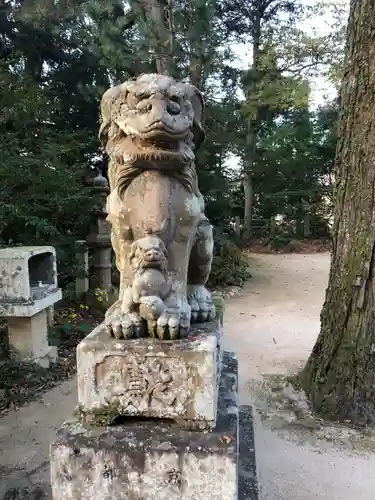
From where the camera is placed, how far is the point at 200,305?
1.62 metres

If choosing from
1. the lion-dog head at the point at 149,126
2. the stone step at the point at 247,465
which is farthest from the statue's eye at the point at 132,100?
the stone step at the point at 247,465

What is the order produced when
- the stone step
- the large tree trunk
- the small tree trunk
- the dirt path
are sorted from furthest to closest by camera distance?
the small tree trunk → the large tree trunk → the dirt path → the stone step

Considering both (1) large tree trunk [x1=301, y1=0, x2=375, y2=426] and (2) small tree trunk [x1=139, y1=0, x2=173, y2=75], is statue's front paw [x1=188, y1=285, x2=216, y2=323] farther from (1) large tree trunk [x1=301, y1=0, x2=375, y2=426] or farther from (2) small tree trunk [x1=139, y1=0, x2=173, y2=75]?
(2) small tree trunk [x1=139, y1=0, x2=173, y2=75]

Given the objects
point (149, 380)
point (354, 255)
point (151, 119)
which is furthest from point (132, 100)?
point (354, 255)

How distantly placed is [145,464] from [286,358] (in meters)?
3.16

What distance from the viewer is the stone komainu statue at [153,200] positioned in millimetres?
1364

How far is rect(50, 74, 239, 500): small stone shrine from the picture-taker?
126cm

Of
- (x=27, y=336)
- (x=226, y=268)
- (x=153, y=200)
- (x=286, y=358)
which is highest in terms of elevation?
(x=153, y=200)

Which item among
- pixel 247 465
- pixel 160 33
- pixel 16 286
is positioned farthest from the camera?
pixel 160 33

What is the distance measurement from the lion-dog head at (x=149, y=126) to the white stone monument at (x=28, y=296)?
2239 mm

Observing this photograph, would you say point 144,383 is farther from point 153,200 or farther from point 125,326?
point 153,200

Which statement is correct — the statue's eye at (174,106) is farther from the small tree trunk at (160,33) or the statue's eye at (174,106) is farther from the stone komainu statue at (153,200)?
the small tree trunk at (160,33)

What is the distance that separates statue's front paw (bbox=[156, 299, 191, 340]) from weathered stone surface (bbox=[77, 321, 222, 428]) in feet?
0.08

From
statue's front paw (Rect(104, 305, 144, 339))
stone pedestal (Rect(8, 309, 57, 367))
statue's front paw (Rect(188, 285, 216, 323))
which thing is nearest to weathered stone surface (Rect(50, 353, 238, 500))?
statue's front paw (Rect(104, 305, 144, 339))
